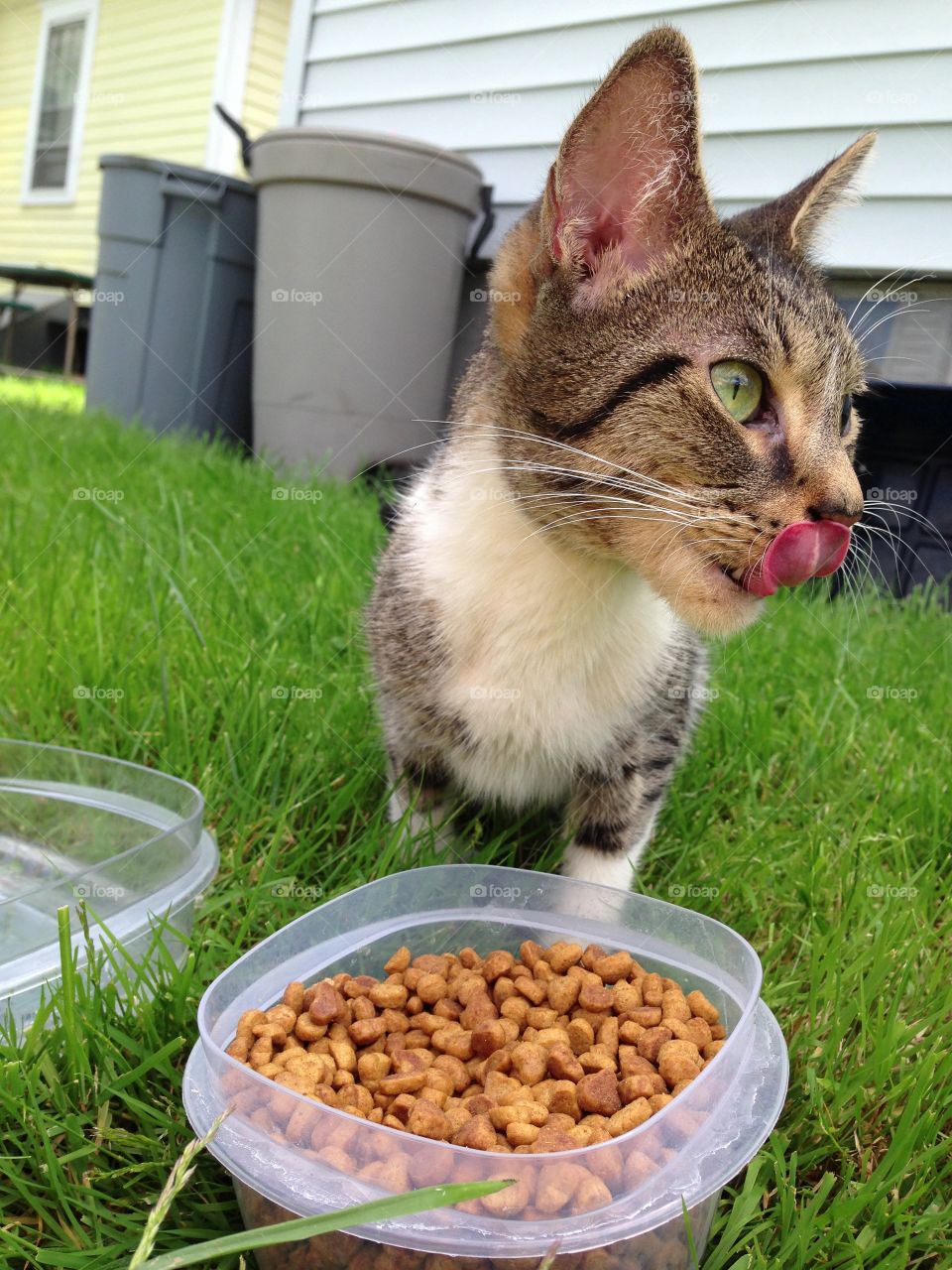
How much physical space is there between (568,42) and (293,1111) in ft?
15.6

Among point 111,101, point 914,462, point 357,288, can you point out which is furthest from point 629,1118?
point 111,101

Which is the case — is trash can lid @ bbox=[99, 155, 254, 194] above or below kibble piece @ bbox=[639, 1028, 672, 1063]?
above

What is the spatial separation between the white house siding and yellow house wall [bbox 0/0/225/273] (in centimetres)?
445

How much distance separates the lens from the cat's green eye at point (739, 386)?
137cm

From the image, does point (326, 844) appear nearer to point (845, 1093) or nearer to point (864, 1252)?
point (845, 1093)

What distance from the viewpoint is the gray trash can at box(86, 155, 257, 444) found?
205 inches

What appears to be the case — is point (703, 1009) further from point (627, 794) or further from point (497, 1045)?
point (627, 794)

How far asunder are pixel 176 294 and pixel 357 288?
1.27 metres

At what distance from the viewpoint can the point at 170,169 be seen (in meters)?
5.09

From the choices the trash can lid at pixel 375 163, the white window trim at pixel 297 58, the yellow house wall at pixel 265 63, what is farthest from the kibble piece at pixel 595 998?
the yellow house wall at pixel 265 63

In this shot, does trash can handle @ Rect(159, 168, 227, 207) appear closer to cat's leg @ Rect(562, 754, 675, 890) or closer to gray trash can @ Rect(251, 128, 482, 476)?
gray trash can @ Rect(251, 128, 482, 476)

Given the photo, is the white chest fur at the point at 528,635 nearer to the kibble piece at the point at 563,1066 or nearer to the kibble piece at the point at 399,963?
the kibble piece at the point at 399,963

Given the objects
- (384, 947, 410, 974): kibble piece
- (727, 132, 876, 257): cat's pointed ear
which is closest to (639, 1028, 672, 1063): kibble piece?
(384, 947, 410, 974): kibble piece

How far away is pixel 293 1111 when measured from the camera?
102 centimetres
